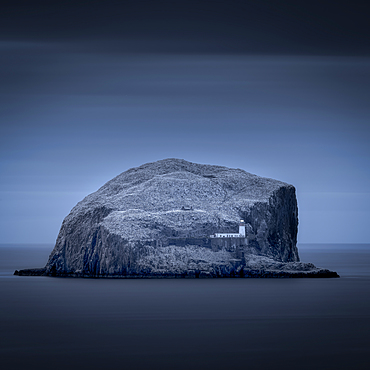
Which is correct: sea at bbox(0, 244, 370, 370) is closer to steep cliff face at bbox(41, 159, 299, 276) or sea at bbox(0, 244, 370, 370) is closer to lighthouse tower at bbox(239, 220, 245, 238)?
steep cliff face at bbox(41, 159, 299, 276)

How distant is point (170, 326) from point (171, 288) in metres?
35.5

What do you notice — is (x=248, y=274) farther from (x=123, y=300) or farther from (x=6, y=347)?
(x=6, y=347)

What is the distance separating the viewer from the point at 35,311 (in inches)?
2598

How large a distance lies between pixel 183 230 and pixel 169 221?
Result: 3231 millimetres

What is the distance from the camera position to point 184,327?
55219mm

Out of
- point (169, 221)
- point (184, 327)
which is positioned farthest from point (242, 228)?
point (184, 327)

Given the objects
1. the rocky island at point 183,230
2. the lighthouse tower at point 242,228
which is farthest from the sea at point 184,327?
the lighthouse tower at point 242,228

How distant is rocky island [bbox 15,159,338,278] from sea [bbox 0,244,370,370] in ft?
58.2

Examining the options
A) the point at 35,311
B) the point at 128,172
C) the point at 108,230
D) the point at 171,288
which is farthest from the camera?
the point at 128,172

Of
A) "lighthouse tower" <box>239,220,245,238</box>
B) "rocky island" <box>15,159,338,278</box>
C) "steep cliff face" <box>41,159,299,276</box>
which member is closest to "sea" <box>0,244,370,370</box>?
"rocky island" <box>15,159,338,278</box>

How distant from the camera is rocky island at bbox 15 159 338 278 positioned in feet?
366

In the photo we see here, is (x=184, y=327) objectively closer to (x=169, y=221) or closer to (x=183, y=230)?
(x=183, y=230)

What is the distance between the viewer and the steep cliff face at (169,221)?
112000mm

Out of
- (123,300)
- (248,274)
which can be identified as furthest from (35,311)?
(248,274)
